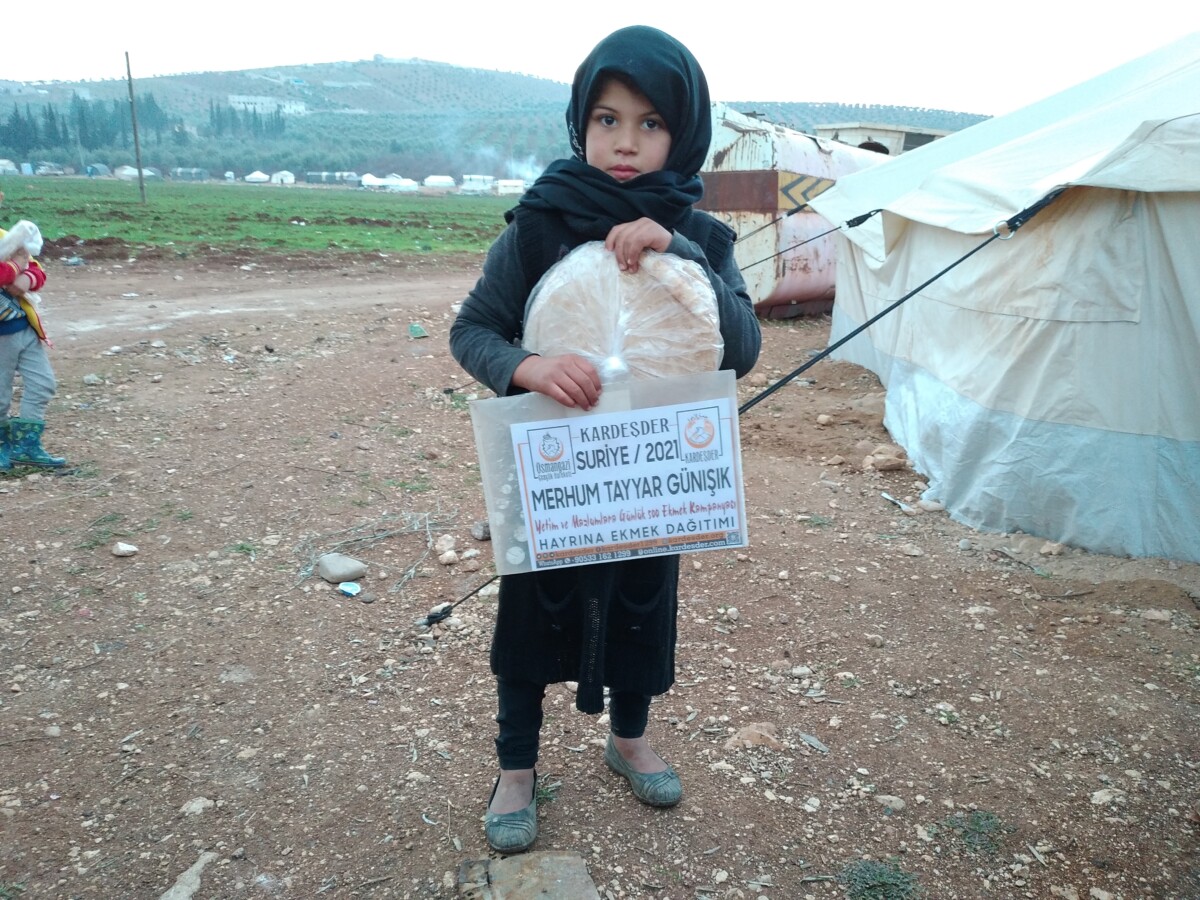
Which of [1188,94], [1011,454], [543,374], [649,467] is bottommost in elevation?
[1011,454]

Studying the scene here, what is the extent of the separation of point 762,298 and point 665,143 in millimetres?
7404

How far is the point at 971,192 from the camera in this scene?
13.4 feet

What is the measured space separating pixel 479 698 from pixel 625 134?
165cm

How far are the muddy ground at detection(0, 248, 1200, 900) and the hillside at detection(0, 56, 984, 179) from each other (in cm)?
3159

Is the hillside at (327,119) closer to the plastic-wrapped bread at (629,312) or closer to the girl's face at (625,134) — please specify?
the girl's face at (625,134)

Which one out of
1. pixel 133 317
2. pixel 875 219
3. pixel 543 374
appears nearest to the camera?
pixel 543 374

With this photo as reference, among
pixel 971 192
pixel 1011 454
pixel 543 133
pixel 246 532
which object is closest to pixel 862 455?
pixel 1011 454

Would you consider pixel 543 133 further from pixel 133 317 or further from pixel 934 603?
pixel 934 603

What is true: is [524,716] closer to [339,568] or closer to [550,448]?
[550,448]

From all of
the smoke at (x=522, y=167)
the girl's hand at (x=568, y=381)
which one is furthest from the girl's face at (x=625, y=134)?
the smoke at (x=522, y=167)

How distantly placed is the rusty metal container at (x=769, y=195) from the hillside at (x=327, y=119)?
25.4 meters

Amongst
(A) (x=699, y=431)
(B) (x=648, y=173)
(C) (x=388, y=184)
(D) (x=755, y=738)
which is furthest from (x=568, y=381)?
(C) (x=388, y=184)

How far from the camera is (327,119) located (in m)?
74.4

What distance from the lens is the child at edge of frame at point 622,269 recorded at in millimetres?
1438
